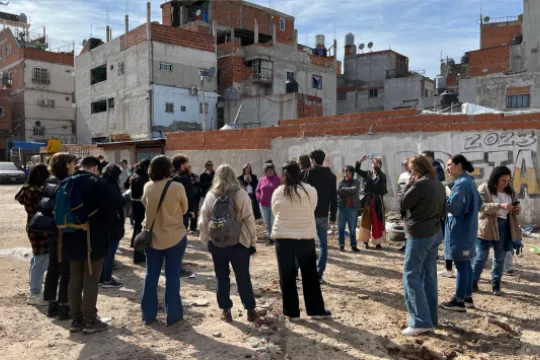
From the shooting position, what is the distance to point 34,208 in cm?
544

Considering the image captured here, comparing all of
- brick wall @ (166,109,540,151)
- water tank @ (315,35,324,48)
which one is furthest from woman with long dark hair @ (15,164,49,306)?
water tank @ (315,35,324,48)

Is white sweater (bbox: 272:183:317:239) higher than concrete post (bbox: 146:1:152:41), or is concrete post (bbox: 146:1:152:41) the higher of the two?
concrete post (bbox: 146:1:152:41)

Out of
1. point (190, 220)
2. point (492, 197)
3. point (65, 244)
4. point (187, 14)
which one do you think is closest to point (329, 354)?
point (65, 244)

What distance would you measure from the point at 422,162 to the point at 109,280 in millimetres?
4558

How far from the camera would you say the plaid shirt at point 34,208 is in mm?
5393

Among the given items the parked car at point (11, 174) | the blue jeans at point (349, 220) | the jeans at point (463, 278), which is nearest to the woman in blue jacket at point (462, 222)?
the jeans at point (463, 278)

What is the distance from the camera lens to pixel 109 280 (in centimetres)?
636

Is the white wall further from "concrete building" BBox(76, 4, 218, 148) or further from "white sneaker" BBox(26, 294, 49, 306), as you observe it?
"white sneaker" BBox(26, 294, 49, 306)

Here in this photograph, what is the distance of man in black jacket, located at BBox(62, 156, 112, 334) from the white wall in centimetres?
2735

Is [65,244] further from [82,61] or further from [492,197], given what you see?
[82,61]

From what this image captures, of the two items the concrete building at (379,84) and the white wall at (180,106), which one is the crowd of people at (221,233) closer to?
the white wall at (180,106)

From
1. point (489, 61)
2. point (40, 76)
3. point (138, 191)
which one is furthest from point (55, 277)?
point (40, 76)

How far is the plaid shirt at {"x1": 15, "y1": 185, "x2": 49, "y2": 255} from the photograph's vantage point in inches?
212

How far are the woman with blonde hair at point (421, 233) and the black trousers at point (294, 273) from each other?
99 centimetres
